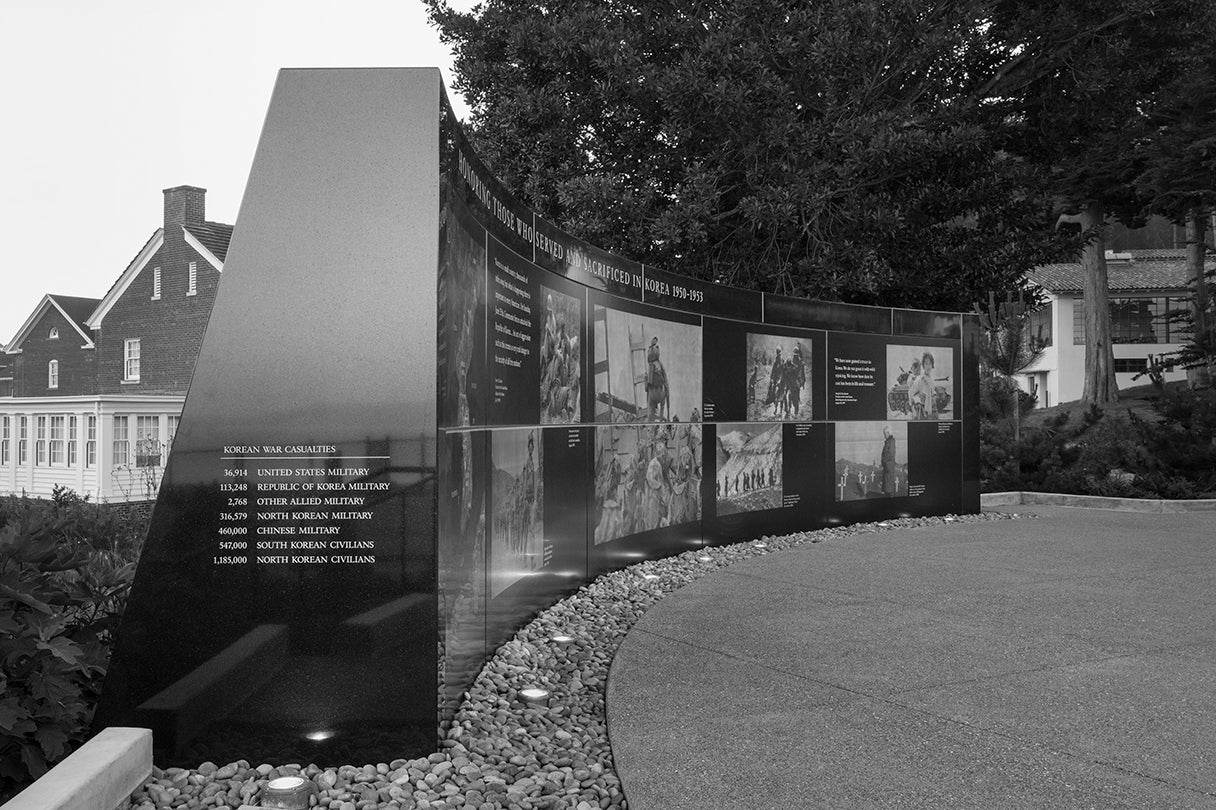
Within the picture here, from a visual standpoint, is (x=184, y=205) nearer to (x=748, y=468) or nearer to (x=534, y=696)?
(x=748, y=468)

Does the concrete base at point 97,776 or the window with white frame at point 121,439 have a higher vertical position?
the window with white frame at point 121,439

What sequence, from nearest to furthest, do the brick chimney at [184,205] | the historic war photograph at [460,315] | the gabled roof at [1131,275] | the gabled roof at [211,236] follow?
the historic war photograph at [460,315], the gabled roof at [211,236], the brick chimney at [184,205], the gabled roof at [1131,275]

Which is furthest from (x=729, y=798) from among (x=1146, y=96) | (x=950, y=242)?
(x=1146, y=96)

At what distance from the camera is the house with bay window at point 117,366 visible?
96.0 ft

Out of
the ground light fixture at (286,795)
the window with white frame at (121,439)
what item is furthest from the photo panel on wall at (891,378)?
the window with white frame at (121,439)

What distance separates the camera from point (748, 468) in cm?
1098

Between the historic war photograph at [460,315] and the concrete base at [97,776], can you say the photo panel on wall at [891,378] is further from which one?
the concrete base at [97,776]

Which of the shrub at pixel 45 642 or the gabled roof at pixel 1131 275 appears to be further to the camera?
the gabled roof at pixel 1131 275

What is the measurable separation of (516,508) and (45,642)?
3.22 metres

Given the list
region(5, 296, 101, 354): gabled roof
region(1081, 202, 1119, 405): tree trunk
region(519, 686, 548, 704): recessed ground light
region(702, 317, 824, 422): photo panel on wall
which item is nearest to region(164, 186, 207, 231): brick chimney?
region(5, 296, 101, 354): gabled roof

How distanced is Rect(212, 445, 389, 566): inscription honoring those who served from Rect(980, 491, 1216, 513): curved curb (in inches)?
516

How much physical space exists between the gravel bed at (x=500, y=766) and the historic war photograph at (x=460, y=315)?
4.52 feet

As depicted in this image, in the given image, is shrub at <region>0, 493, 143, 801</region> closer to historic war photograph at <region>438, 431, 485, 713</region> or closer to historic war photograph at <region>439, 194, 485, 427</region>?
historic war photograph at <region>438, 431, 485, 713</region>

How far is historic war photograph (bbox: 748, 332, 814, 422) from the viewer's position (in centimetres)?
1102
